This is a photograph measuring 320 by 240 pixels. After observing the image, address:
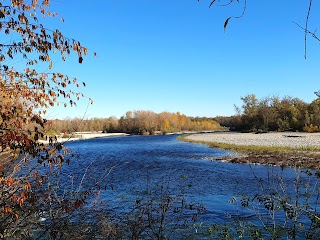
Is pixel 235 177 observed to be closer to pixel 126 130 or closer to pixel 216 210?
pixel 216 210

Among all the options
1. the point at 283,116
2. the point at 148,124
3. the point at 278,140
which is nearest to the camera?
the point at 278,140

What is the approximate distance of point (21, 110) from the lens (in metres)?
4.24

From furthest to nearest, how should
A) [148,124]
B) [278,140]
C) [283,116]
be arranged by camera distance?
[148,124] < [283,116] < [278,140]

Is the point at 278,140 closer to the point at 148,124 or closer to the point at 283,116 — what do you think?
the point at 283,116

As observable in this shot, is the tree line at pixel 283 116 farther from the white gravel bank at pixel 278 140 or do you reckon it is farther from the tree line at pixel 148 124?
the tree line at pixel 148 124

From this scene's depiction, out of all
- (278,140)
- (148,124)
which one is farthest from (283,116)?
(148,124)

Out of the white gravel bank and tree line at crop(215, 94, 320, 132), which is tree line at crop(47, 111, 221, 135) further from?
the white gravel bank

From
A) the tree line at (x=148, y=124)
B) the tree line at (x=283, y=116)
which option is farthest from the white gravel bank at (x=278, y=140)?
the tree line at (x=148, y=124)

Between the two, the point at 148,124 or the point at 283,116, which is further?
the point at 148,124

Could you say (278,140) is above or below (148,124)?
below

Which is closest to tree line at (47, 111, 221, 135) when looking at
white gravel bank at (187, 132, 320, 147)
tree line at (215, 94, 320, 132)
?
tree line at (215, 94, 320, 132)

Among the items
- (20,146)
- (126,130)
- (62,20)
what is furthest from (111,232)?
(126,130)

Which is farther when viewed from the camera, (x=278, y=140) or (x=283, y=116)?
(x=283, y=116)

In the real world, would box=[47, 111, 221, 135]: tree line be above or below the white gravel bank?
above
